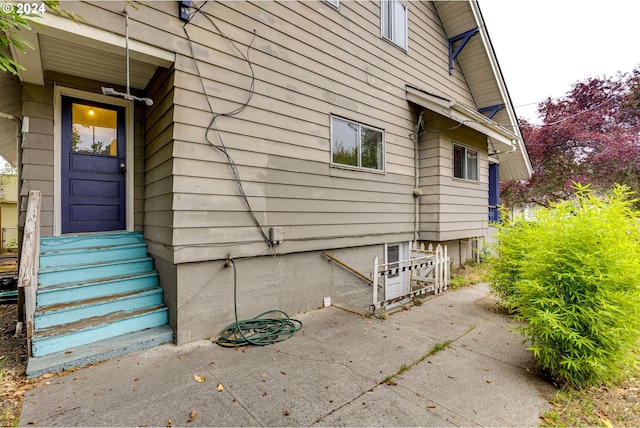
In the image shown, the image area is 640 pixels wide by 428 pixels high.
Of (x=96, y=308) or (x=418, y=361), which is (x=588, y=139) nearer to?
(x=418, y=361)

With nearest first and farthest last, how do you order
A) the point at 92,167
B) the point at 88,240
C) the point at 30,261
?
the point at 30,261 → the point at 88,240 → the point at 92,167

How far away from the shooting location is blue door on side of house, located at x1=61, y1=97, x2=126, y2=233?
4.32m

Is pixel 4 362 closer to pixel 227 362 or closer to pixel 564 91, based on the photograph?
pixel 227 362

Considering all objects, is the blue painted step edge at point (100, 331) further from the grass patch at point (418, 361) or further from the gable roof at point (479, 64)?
the gable roof at point (479, 64)

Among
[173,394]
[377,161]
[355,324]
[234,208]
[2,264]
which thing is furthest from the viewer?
[2,264]

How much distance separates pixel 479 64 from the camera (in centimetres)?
816

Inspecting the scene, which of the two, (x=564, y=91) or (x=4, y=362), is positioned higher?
(x=564, y=91)

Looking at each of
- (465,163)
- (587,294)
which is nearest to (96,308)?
(587,294)

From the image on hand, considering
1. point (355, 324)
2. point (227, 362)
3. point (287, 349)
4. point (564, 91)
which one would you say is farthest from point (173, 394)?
point (564, 91)

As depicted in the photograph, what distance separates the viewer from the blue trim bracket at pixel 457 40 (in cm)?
765

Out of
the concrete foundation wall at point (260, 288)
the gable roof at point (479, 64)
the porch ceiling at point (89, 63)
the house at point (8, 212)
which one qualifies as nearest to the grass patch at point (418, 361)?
the concrete foundation wall at point (260, 288)

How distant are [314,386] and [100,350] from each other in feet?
7.64

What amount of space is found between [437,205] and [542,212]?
3.38m

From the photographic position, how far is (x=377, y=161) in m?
6.25
